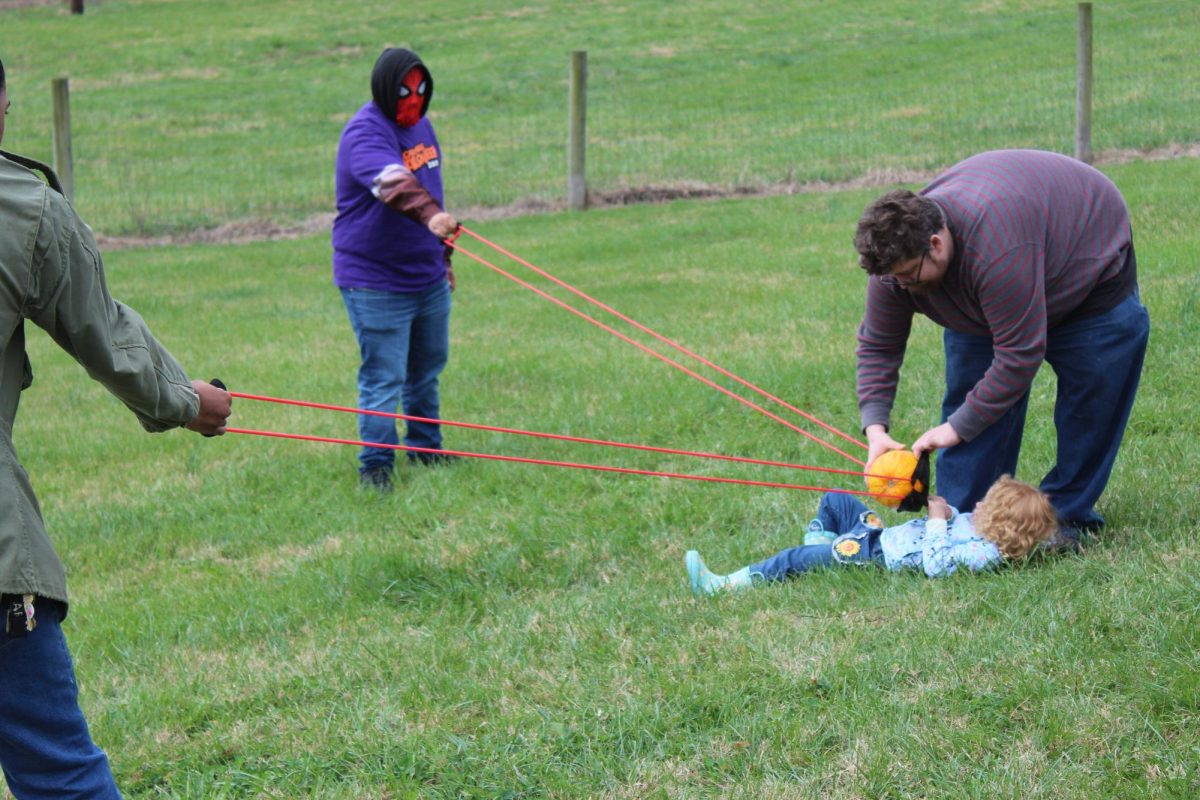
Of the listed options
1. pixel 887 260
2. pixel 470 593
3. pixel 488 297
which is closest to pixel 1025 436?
pixel 887 260

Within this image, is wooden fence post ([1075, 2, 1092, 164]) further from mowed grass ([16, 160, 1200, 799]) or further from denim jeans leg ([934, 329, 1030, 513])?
denim jeans leg ([934, 329, 1030, 513])

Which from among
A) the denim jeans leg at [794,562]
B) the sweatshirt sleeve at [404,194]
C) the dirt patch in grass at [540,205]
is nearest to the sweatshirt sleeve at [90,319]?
the denim jeans leg at [794,562]

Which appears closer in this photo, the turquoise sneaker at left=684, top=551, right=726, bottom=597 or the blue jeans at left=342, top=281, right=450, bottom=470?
the turquoise sneaker at left=684, top=551, right=726, bottom=597

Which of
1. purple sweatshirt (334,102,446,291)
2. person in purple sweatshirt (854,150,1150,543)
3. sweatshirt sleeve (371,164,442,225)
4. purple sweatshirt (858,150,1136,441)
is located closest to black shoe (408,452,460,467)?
purple sweatshirt (334,102,446,291)

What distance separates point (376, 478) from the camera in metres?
6.67

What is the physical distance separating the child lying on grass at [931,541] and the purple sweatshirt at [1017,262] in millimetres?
317

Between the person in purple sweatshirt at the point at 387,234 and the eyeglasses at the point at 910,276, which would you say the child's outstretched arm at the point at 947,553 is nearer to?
the eyeglasses at the point at 910,276

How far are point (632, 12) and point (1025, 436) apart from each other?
1113 inches

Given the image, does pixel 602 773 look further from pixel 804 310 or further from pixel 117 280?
pixel 117 280

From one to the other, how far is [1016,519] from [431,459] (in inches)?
136

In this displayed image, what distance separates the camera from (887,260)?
4031mm

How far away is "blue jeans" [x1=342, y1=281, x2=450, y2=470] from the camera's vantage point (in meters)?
6.57

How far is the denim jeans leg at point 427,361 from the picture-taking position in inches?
270

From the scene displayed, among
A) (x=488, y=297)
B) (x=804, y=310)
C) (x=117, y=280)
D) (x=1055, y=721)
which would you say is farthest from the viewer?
(x=117, y=280)
